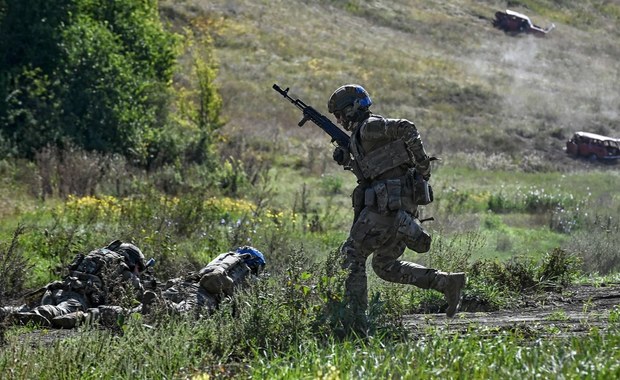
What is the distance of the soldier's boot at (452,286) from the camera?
27.0 ft

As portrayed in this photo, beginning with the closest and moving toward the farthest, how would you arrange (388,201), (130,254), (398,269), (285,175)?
(388,201)
(398,269)
(130,254)
(285,175)

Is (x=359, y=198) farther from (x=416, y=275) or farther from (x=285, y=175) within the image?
(x=285, y=175)

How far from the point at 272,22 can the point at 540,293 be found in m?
51.1

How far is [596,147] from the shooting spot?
41406mm

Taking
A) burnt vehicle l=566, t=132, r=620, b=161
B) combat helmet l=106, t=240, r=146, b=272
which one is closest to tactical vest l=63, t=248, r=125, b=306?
combat helmet l=106, t=240, r=146, b=272

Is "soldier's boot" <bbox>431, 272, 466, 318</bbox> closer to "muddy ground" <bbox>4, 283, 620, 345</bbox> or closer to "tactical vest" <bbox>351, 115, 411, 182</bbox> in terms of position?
"muddy ground" <bbox>4, 283, 620, 345</bbox>

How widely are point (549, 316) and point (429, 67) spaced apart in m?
48.5

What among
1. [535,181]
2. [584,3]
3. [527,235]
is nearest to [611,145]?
[535,181]

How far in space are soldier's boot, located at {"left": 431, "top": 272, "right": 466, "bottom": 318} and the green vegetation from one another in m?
0.40

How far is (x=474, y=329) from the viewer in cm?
779

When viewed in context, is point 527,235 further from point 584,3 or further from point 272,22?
point 584,3

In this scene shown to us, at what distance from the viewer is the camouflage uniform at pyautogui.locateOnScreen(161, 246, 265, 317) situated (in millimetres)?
8868

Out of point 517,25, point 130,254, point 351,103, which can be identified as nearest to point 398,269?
point 351,103

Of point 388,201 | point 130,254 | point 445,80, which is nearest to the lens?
point 388,201
